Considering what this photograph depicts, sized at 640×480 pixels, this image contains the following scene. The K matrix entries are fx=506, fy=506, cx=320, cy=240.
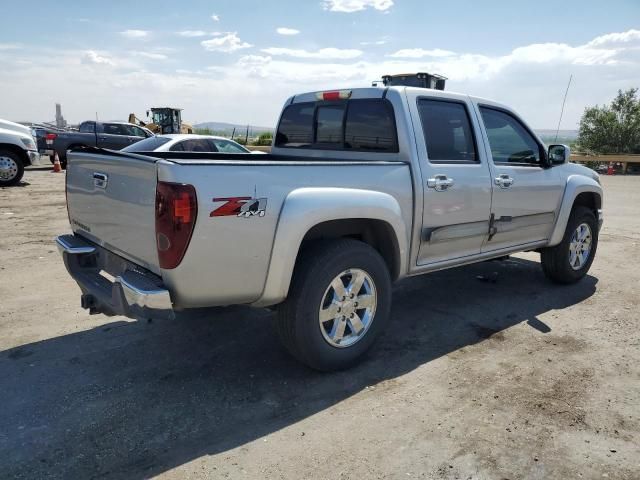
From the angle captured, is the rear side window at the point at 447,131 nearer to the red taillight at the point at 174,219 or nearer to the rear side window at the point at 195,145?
the red taillight at the point at 174,219

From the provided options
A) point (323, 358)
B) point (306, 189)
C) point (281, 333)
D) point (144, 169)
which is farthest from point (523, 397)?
point (144, 169)

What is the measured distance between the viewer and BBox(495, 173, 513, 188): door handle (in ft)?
14.2

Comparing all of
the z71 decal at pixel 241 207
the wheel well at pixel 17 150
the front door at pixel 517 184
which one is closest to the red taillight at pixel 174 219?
the z71 decal at pixel 241 207

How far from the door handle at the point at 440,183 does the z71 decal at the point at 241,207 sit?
1474 millimetres

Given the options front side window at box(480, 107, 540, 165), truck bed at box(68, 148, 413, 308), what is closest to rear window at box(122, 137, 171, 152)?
truck bed at box(68, 148, 413, 308)

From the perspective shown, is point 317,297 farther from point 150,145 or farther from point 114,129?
point 114,129

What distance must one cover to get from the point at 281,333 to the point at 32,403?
1.55 meters

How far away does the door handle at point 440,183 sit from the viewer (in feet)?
12.3

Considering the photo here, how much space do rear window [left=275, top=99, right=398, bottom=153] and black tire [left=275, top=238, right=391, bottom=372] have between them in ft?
3.17

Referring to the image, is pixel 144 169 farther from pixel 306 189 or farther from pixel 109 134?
pixel 109 134

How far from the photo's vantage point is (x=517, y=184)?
14.9 ft

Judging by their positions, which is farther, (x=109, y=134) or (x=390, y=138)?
(x=109, y=134)

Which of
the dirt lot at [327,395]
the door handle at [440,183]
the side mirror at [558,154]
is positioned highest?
the side mirror at [558,154]

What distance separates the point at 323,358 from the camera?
3.30 m
